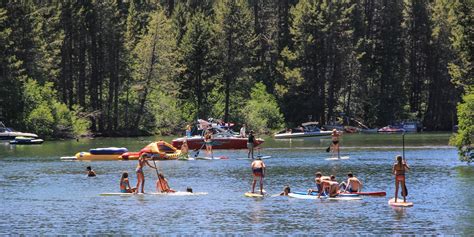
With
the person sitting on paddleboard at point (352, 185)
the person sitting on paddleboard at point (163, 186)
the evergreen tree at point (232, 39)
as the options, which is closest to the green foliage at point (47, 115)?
the evergreen tree at point (232, 39)

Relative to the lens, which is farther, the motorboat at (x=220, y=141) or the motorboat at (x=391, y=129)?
the motorboat at (x=391, y=129)

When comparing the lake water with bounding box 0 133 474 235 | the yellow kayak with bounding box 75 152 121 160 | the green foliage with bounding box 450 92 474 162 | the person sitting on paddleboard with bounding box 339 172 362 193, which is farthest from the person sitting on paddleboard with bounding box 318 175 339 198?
the yellow kayak with bounding box 75 152 121 160

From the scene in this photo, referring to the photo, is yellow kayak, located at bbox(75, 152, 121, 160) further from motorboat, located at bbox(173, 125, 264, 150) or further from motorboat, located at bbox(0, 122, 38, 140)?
motorboat, located at bbox(0, 122, 38, 140)

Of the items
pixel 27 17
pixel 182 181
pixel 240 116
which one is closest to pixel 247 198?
pixel 182 181

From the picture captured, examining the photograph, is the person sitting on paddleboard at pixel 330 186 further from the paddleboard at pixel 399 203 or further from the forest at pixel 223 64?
the forest at pixel 223 64

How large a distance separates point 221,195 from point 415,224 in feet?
40.2

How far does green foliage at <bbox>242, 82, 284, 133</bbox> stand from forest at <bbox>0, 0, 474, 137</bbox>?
0.17 meters

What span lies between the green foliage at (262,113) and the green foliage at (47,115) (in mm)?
22114

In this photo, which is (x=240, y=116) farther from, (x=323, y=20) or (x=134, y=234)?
(x=134, y=234)

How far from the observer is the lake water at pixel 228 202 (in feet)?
115

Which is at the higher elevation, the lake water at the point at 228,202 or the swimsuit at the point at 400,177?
the swimsuit at the point at 400,177

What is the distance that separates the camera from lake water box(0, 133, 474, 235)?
35.0 meters

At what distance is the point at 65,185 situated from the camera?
50.3 m

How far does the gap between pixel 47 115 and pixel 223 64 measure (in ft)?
91.3
